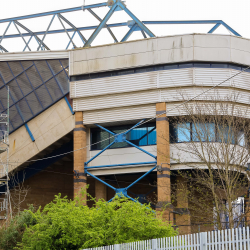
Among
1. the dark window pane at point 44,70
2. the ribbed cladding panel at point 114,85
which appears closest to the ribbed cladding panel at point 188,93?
the ribbed cladding panel at point 114,85

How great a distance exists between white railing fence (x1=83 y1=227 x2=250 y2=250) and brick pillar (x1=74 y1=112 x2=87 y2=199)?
15.3 metres

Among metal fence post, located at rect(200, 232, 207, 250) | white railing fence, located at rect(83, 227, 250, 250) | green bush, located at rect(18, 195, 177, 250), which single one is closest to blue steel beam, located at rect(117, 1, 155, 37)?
green bush, located at rect(18, 195, 177, 250)

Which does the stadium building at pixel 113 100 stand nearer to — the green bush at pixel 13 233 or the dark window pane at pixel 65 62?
the dark window pane at pixel 65 62

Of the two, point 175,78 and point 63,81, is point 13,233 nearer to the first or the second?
point 63,81

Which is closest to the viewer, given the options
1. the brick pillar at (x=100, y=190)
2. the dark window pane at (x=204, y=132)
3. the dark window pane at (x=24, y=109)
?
the dark window pane at (x=204, y=132)

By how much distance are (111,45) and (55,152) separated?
31.9 feet

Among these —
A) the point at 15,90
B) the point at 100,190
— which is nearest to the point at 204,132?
the point at 100,190

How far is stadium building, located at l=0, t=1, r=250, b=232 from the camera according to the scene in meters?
28.5

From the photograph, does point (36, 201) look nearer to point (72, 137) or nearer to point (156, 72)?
point (72, 137)

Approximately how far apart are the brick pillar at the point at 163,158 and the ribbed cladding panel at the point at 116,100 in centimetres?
82

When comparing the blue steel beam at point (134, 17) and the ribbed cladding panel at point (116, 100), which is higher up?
the blue steel beam at point (134, 17)

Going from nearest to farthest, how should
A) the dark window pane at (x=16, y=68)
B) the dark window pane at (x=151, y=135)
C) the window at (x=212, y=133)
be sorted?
the window at (x=212, y=133)
the dark window pane at (x=151, y=135)
the dark window pane at (x=16, y=68)

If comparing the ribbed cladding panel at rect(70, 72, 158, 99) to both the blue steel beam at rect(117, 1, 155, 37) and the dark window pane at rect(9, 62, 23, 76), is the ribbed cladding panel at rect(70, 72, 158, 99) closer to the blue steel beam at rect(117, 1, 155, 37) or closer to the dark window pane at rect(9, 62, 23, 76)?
the dark window pane at rect(9, 62, 23, 76)

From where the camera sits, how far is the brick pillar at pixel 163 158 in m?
27.6
